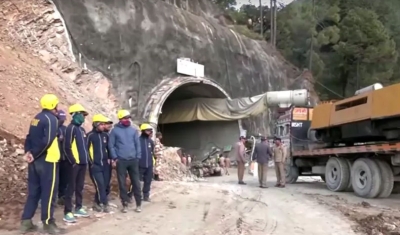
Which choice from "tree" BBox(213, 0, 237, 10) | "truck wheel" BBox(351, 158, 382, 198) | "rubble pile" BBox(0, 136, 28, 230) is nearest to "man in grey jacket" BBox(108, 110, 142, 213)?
"rubble pile" BBox(0, 136, 28, 230)

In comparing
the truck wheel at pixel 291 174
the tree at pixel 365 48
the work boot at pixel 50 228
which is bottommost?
the work boot at pixel 50 228

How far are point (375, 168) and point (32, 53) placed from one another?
36.7ft

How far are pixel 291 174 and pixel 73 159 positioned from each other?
1065cm

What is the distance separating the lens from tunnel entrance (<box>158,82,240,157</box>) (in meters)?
28.5

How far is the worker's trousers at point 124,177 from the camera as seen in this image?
8.61 m

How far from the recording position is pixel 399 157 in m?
11.2

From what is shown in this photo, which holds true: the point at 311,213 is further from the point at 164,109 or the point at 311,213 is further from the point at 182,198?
the point at 164,109

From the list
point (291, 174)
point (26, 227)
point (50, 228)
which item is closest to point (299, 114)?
point (291, 174)

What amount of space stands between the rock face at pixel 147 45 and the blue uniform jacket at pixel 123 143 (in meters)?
10.4

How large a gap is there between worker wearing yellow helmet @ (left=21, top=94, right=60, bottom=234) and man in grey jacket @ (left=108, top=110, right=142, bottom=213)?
1.96 metres

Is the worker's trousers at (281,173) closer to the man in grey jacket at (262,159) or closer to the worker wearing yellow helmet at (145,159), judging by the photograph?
the man in grey jacket at (262,159)

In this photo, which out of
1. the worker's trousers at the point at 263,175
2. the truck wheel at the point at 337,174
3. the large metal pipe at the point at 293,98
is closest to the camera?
the truck wheel at the point at 337,174

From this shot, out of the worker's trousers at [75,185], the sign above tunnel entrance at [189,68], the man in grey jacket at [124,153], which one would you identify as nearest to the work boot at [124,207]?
the man in grey jacket at [124,153]

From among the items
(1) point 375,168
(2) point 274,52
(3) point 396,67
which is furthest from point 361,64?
(1) point 375,168
